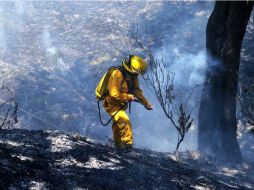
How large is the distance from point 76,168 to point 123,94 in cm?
172

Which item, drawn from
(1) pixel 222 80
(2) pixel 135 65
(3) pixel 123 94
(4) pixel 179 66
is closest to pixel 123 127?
(3) pixel 123 94

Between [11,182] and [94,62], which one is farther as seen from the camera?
[94,62]

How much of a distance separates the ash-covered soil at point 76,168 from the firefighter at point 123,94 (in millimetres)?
372

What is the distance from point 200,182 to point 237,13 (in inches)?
109

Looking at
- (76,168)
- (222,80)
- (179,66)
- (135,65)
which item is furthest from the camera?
(179,66)

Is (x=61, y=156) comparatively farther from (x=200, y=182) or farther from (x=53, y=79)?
(x=53, y=79)

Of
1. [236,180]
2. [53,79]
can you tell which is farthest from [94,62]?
[236,180]

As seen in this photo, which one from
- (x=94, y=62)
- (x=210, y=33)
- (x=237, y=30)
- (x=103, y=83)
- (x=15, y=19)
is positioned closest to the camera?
(x=103, y=83)

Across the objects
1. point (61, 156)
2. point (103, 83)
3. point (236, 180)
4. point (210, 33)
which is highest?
point (210, 33)

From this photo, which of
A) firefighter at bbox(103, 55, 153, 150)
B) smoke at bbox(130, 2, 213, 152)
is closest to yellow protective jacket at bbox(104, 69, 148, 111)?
firefighter at bbox(103, 55, 153, 150)

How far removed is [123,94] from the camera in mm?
5684

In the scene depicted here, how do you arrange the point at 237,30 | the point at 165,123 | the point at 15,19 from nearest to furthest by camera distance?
the point at 237,30 → the point at 165,123 → the point at 15,19

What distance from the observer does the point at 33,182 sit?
3521 millimetres

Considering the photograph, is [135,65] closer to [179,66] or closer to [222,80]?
[222,80]
